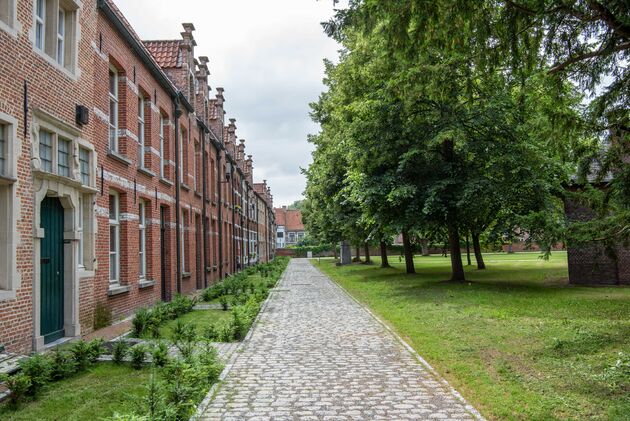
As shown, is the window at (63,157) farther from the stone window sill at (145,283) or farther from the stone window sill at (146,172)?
the stone window sill at (145,283)

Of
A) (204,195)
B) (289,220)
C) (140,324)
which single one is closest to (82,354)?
(140,324)

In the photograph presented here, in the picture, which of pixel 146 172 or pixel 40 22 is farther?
pixel 146 172

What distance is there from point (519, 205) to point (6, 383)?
600 inches

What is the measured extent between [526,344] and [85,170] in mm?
8794

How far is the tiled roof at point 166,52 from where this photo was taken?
1947cm

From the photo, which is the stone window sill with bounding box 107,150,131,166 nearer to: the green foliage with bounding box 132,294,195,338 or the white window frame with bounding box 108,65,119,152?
the white window frame with bounding box 108,65,119,152

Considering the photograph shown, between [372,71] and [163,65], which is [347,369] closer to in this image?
[372,71]

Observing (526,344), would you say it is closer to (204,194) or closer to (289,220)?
(204,194)

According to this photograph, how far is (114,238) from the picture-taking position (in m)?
12.6

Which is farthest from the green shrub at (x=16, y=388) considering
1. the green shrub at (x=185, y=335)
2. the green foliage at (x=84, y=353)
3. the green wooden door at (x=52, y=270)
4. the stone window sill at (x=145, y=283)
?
the stone window sill at (x=145, y=283)

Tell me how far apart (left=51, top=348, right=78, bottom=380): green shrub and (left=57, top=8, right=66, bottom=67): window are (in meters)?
5.49

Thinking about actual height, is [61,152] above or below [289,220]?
below

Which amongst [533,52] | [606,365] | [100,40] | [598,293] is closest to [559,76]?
[533,52]

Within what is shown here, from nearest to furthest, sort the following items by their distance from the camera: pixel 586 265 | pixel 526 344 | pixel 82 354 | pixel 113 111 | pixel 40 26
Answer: pixel 82 354, pixel 526 344, pixel 40 26, pixel 113 111, pixel 586 265
